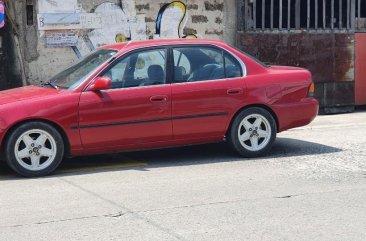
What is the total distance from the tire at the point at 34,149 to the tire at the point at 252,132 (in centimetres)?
233

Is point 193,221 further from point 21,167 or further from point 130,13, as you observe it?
point 130,13

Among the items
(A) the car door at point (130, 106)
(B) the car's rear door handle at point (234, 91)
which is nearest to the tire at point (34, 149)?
(A) the car door at point (130, 106)

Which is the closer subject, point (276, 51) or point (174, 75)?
point (174, 75)

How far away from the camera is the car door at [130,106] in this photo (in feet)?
24.2

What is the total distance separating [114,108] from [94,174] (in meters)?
0.85

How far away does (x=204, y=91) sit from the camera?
7.86 meters

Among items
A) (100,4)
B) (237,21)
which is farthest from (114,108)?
(237,21)

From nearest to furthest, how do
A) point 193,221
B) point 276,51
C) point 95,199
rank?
point 193,221 < point 95,199 < point 276,51

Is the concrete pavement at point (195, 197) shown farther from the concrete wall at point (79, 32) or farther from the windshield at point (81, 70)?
the concrete wall at point (79, 32)

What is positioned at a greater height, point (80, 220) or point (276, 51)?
point (276, 51)

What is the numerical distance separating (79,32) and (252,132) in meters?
4.90

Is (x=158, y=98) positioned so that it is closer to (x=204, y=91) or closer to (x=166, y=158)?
(x=204, y=91)

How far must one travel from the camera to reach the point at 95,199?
6.25 metres

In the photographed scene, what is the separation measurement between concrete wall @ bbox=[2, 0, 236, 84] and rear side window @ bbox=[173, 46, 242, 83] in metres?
4.18
